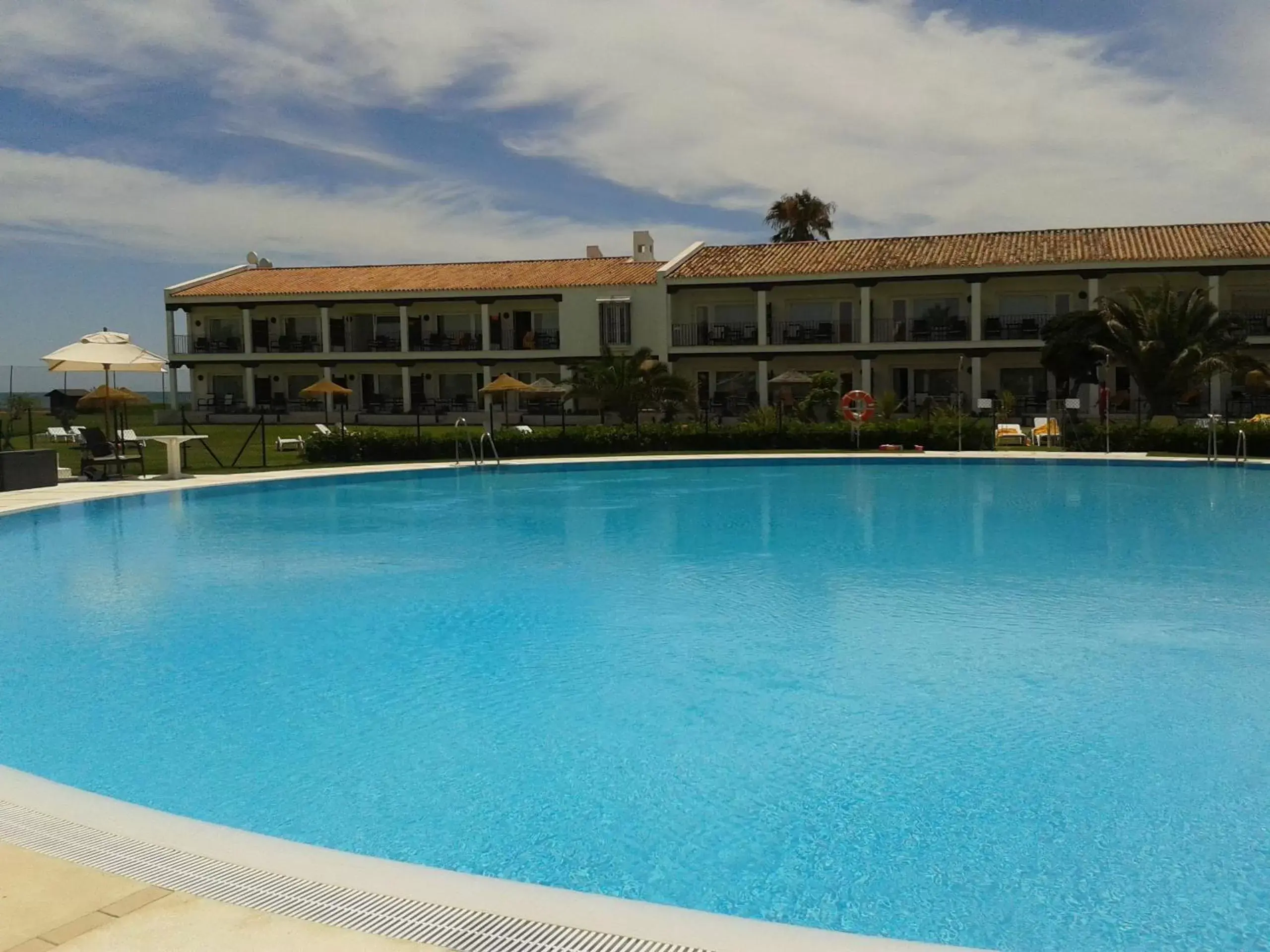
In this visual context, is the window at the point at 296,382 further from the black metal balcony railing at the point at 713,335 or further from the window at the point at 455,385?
the black metal balcony railing at the point at 713,335

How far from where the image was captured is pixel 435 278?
45.5 meters

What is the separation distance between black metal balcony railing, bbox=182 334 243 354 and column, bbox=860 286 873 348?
84.8 feet

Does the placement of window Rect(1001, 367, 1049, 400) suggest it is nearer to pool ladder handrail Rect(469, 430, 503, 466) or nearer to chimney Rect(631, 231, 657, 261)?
chimney Rect(631, 231, 657, 261)

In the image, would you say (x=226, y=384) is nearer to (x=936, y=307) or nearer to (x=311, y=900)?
(x=936, y=307)

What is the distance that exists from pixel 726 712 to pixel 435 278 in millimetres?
40979

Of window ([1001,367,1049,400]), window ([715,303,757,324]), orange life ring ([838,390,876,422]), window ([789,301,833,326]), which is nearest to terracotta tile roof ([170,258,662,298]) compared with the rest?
window ([715,303,757,324])

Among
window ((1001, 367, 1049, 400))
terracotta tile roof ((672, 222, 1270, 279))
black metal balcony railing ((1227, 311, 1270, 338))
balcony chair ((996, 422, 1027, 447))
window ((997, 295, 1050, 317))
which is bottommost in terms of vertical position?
balcony chair ((996, 422, 1027, 447))

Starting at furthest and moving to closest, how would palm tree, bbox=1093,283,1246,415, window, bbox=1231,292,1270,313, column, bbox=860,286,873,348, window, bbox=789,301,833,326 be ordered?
window, bbox=789,301,833,326 → column, bbox=860,286,873,348 → window, bbox=1231,292,1270,313 → palm tree, bbox=1093,283,1246,415

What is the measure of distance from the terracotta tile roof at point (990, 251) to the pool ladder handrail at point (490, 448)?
1545cm

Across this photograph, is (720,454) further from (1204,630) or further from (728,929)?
(728,929)

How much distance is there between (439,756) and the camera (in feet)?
19.6

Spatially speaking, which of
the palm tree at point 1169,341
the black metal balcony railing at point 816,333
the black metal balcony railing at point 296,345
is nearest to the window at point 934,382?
the black metal balcony railing at point 816,333

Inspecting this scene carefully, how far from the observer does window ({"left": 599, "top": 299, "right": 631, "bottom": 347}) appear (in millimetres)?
42062

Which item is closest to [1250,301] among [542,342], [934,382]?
[934,382]
